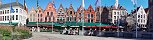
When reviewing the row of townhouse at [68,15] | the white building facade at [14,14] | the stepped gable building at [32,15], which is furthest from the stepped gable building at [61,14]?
the white building facade at [14,14]

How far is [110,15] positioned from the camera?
104500 millimetres

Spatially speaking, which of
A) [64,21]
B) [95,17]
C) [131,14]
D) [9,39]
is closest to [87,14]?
[95,17]

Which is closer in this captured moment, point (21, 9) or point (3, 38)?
point (3, 38)

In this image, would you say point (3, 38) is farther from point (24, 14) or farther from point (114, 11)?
point (114, 11)

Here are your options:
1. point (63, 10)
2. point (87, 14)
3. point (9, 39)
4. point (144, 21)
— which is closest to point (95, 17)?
point (87, 14)

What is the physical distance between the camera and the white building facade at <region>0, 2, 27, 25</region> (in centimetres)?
9100

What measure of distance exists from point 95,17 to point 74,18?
22.1 feet

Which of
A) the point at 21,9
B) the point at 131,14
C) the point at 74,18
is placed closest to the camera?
the point at 21,9

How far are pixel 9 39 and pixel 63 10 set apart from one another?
3020 inches

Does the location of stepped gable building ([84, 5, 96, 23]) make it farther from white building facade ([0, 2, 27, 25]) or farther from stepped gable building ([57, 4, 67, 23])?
white building facade ([0, 2, 27, 25])

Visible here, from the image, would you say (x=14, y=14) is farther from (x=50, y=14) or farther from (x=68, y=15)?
(x=68, y=15)

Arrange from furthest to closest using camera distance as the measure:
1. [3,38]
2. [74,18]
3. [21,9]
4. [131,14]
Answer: [131,14]
[74,18]
[21,9]
[3,38]

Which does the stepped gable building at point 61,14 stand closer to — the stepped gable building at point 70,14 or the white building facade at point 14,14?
the stepped gable building at point 70,14

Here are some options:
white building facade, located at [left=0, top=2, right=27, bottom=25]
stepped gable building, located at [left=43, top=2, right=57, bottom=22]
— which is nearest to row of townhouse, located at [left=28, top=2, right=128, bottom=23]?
stepped gable building, located at [left=43, top=2, right=57, bottom=22]
